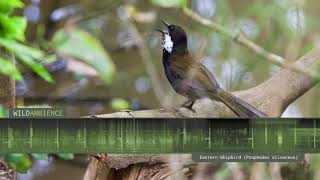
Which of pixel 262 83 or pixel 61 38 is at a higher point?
pixel 61 38

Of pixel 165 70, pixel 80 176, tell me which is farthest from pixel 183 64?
pixel 80 176

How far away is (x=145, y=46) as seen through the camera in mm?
1869

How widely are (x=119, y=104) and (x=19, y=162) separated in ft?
1.50

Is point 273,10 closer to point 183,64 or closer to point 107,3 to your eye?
point 183,64

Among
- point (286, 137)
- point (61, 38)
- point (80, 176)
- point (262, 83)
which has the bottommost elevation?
point (80, 176)

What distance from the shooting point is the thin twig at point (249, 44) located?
1839 millimetres

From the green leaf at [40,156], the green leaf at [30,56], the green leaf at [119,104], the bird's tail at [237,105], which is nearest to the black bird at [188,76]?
the bird's tail at [237,105]

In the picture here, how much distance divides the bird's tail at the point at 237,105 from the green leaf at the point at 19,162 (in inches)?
30.4

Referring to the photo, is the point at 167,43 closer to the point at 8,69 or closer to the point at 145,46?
the point at 145,46

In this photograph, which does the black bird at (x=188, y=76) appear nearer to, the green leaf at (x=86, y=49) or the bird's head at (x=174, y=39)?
the bird's head at (x=174, y=39)

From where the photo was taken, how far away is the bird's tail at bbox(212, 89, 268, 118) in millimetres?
1854

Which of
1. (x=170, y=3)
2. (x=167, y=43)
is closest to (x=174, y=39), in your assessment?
(x=167, y=43)

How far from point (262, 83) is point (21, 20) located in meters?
0.91

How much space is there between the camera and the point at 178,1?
1.79 metres
